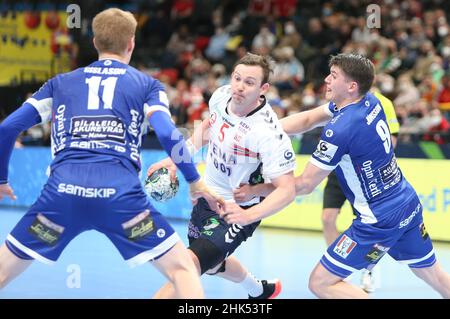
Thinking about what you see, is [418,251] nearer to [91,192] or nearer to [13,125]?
[91,192]

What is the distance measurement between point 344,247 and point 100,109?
6.23ft

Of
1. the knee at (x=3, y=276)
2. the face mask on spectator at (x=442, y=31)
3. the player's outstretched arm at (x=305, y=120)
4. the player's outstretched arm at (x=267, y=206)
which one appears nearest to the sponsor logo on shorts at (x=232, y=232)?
the player's outstretched arm at (x=267, y=206)

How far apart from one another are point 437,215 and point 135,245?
22.1ft

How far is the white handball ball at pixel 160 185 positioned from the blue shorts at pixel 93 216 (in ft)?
2.54

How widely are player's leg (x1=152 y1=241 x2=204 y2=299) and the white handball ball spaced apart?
79 cm

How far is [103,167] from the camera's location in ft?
15.0

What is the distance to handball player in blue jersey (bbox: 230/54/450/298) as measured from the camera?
5.38 metres

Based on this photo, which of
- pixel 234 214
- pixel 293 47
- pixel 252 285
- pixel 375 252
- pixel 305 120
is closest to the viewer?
pixel 234 214

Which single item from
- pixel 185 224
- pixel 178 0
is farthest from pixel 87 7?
pixel 185 224

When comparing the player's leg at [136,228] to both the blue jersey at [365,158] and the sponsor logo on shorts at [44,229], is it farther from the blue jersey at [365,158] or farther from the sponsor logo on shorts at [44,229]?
the blue jersey at [365,158]

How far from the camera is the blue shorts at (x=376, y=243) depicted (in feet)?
17.8

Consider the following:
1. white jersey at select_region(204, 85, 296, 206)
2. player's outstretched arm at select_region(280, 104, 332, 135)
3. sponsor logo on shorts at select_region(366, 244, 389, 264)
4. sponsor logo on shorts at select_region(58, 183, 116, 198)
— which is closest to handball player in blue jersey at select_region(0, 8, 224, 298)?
sponsor logo on shorts at select_region(58, 183, 116, 198)

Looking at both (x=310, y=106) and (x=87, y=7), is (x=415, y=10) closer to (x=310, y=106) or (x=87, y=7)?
(x=310, y=106)

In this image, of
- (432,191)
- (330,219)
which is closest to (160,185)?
(330,219)
